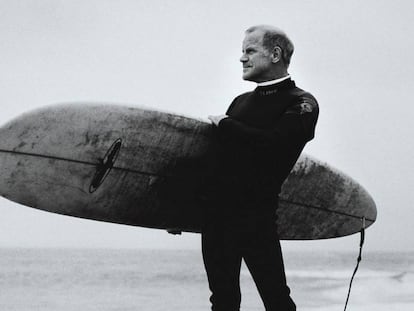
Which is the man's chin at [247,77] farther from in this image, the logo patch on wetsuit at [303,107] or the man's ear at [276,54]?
the logo patch on wetsuit at [303,107]

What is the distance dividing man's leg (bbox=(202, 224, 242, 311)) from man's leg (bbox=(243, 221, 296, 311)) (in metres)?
0.05

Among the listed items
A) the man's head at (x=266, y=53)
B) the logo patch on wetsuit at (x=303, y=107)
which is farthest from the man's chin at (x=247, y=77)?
the logo patch on wetsuit at (x=303, y=107)

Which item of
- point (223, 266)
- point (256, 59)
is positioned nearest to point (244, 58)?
point (256, 59)

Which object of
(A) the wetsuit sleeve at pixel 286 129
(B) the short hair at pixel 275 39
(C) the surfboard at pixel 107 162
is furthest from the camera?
(C) the surfboard at pixel 107 162

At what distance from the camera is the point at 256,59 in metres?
1.95

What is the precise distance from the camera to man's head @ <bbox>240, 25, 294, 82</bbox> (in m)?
1.94

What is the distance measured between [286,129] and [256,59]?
0.30 metres

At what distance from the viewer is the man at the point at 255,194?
70.4 inches

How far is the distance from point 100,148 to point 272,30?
80 centimetres

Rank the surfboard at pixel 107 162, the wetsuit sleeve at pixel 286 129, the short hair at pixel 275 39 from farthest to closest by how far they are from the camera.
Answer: the surfboard at pixel 107 162 → the short hair at pixel 275 39 → the wetsuit sleeve at pixel 286 129

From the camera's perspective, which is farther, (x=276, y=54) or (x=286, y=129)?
(x=276, y=54)

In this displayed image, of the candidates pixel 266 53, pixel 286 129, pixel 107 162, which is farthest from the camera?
pixel 107 162

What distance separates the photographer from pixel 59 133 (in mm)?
2305

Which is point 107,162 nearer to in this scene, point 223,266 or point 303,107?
point 223,266
